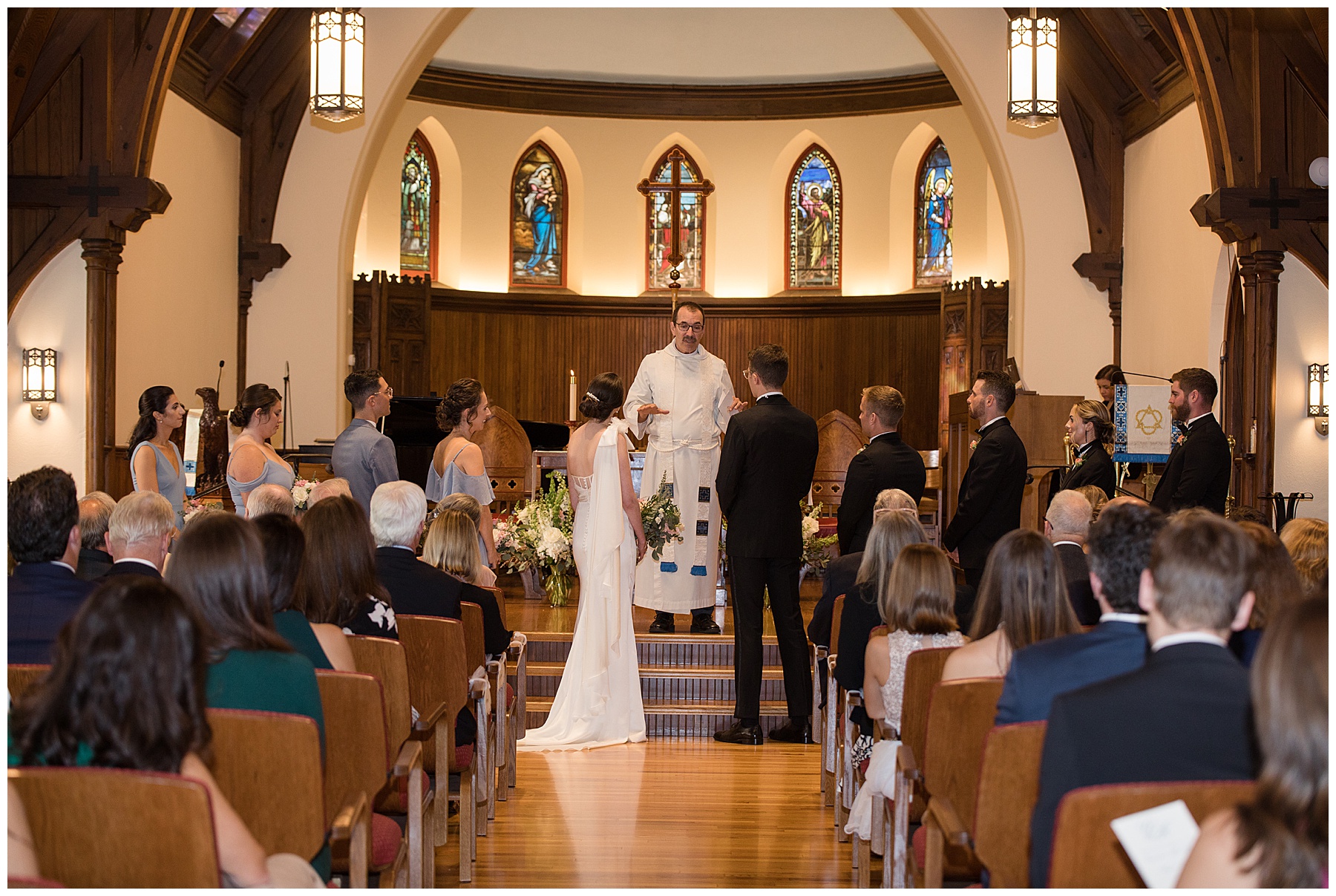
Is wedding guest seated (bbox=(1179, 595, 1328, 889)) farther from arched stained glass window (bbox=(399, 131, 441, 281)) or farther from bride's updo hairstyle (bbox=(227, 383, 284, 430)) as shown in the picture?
arched stained glass window (bbox=(399, 131, 441, 281))

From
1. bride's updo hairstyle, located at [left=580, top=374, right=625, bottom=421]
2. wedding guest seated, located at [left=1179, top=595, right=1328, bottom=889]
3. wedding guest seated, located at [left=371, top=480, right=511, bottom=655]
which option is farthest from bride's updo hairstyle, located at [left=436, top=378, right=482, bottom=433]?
wedding guest seated, located at [left=1179, top=595, right=1328, bottom=889]

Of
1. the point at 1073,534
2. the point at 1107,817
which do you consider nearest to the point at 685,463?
the point at 1073,534

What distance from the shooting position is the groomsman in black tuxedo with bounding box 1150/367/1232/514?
18.0 ft

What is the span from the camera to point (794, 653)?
18.5 feet

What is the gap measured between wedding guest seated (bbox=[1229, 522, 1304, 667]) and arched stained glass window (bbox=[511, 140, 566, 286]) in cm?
1244

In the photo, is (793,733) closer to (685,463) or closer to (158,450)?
(685,463)

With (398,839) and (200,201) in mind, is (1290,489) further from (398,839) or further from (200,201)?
(200,201)

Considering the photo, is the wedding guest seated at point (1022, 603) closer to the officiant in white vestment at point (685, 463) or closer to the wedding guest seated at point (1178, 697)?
the wedding guest seated at point (1178, 697)

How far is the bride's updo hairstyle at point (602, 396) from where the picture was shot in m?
5.72

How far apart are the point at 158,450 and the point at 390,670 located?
2852 mm

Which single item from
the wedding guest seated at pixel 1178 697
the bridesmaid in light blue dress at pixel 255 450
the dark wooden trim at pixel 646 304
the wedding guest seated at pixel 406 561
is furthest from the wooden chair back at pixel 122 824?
the dark wooden trim at pixel 646 304

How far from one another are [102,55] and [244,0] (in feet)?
13.3

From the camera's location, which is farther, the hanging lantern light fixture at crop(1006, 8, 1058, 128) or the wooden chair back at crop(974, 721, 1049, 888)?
the hanging lantern light fixture at crop(1006, 8, 1058, 128)

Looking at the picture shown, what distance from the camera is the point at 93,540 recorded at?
4094 millimetres
